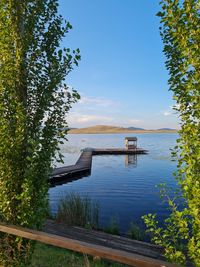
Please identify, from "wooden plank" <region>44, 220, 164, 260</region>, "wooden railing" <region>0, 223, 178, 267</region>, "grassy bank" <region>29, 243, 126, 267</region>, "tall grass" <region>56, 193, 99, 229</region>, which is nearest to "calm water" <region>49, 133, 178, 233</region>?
"tall grass" <region>56, 193, 99, 229</region>

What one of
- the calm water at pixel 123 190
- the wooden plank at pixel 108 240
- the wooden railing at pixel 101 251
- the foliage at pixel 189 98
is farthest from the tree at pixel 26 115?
the calm water at pixel 123 190

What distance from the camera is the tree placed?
504 cm

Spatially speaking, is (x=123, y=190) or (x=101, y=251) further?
(x=123, y=190)

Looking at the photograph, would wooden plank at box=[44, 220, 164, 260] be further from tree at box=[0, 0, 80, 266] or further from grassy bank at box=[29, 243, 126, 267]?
tree at box=[0, 0, 80, 266]

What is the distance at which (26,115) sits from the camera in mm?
5211

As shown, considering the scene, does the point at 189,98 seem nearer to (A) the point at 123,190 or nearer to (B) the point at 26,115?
(B) the point at 26,115

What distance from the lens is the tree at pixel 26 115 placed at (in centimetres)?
504

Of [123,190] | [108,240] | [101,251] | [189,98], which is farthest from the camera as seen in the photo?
[123,190]

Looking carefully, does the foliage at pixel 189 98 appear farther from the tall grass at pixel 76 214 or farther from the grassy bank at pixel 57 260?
the tall grass at pixel 76 214

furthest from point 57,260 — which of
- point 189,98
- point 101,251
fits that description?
point 189,98

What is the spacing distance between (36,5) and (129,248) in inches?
315

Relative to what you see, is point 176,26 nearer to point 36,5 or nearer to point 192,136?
point 192,136

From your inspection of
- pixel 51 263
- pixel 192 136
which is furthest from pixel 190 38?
pixel 51 263

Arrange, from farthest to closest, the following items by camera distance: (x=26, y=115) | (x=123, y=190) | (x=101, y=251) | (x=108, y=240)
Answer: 1. (x=123, y=190)
2. (x=108, y=240)
3. (x=26, y=115)
4. (x=101, y=251)
